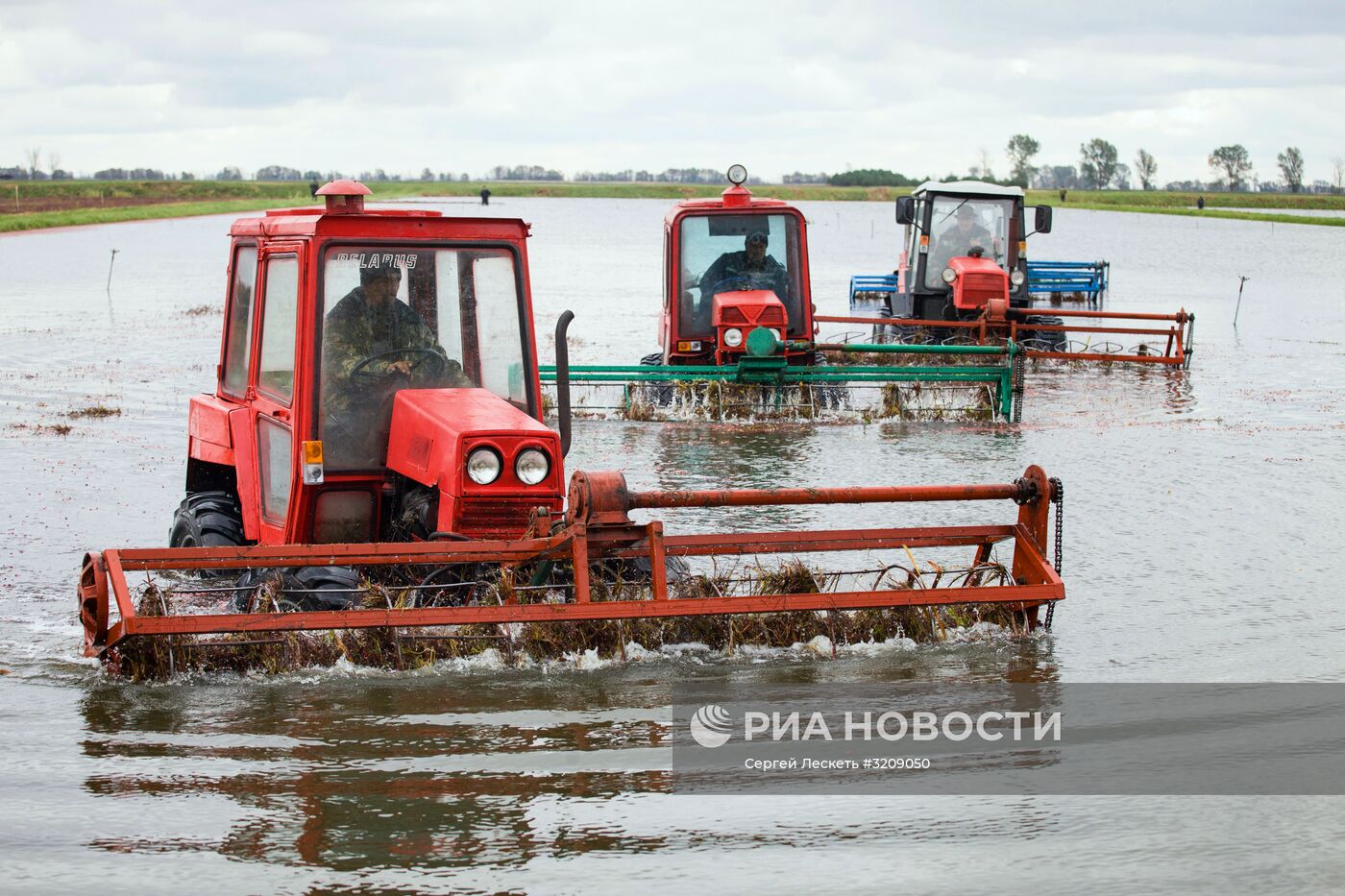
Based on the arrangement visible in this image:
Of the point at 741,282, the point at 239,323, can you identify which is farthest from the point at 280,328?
the point at 741,282

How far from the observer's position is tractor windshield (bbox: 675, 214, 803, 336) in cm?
1688

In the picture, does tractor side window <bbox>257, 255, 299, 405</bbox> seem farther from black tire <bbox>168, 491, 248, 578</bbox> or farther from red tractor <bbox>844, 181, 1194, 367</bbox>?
red tractor <bbox>844, 181, 1194, 367</bbox>

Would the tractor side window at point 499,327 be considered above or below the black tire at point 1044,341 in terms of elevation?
above

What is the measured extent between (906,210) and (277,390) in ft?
51.8

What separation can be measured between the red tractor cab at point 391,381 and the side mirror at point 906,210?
49.1 ft

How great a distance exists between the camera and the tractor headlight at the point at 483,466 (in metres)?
6.77

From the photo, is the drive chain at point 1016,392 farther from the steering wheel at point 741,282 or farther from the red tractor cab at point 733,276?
the steering wheel at point 741,282

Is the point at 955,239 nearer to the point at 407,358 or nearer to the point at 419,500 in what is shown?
the point at 407,358

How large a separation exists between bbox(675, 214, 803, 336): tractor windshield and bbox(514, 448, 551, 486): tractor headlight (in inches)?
403

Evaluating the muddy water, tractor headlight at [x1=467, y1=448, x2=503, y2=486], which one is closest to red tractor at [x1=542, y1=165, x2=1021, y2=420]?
the muddy water

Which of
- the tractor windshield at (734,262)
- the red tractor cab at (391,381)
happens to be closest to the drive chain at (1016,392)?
the tractor windshield at (734,262)

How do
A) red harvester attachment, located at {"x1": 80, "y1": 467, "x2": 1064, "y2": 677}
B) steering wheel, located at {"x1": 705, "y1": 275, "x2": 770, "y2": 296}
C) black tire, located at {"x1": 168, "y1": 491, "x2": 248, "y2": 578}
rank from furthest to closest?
steering wheel, located at {"x1": 705, "y1": 275, "x2": 770, "y2": 296} → black tire, located at {"x1": 168, "y1": 491, "x2": 248, "y2": 578} → red harvester attachment, located at {"x1": 80, "y1": 467, "x2": 1064, "y2": 677}

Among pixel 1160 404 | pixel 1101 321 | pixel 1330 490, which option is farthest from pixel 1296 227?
pixel 1330 490


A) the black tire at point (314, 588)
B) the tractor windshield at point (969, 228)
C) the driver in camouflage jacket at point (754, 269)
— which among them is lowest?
the black tire at point (314, 588)
